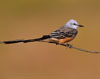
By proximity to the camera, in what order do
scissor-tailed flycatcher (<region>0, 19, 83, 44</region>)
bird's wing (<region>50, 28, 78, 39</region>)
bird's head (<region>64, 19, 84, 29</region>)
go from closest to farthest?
scissor-tailed flycatcher (<region>0, 19, 83, 44</region>) → bird's wing (<region>50, 28, 78, 39</region>) → bird's head (<region>64, 19, 84, 29</region>)

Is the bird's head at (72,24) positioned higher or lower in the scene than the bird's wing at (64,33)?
higher

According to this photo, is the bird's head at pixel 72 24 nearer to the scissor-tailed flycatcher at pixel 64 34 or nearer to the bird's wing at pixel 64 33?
the scissor-tailed flycatcher at pixel 64 34

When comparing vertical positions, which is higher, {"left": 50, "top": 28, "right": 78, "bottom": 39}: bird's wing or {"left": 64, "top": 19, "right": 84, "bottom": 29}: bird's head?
{"left": 64, "top": 19, "right": 84, "bottom": 29}: bird's head

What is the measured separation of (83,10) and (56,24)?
131 cm

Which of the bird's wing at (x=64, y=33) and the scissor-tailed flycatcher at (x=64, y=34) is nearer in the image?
the scissor-tailed flycatcher at (x=64, y=34)

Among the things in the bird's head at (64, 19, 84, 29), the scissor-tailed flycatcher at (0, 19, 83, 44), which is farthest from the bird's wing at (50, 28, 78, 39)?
the bird's head at (64, 19, 84, 29)

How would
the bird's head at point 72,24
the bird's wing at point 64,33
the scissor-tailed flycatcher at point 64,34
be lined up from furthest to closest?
the bird's head at point 72,24 → the bird's wing at point 64,33 → the scissor-tailed flycatcher at point 64,34

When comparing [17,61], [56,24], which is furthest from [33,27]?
[17,61]

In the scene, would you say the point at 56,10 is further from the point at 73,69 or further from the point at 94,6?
the point at 73,69

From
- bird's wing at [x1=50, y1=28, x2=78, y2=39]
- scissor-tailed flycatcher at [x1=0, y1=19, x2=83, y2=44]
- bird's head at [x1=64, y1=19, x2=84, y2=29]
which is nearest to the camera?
scissor-tailed flycatcher at [x1=0, y1=19, x2=83, y2=44]

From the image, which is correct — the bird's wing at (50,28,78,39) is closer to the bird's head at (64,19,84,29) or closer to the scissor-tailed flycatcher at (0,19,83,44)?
the scissor-tailed flycatcher at (0,19,83,44)

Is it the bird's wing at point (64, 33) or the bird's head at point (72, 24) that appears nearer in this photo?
the bird's wing at point (64, 33)

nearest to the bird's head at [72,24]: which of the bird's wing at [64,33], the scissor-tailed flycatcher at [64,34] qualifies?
the scissor-tailed flycatcher at [64,34]

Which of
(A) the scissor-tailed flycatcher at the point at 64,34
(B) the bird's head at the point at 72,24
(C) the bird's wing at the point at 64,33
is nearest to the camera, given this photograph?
(A) the scissor-tailed flycatcher at the point at 64,34
